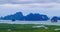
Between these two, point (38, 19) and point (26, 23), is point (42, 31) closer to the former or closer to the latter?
point (38, 19)

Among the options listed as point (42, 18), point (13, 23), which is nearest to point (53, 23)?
point (42, 18)

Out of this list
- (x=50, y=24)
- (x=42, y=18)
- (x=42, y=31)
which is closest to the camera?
(x=42, y=31)

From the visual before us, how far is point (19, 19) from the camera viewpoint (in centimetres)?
1645

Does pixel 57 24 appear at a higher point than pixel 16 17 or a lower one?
lower

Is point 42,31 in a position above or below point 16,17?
below

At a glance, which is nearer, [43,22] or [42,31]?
[42,31]

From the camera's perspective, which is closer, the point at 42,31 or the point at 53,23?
the point at 42,31

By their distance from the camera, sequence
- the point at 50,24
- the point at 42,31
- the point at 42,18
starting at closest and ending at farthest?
the point at 42,31 < the point at 42,18 < the point at 50,24

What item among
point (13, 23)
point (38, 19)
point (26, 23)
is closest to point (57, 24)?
point (38, 19)

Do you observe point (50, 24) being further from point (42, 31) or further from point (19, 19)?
point (42, 31)

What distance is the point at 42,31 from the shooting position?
12.5 metres

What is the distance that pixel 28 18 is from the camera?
16.9 meters

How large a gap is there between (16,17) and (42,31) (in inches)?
190

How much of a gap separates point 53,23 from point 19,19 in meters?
3.52
